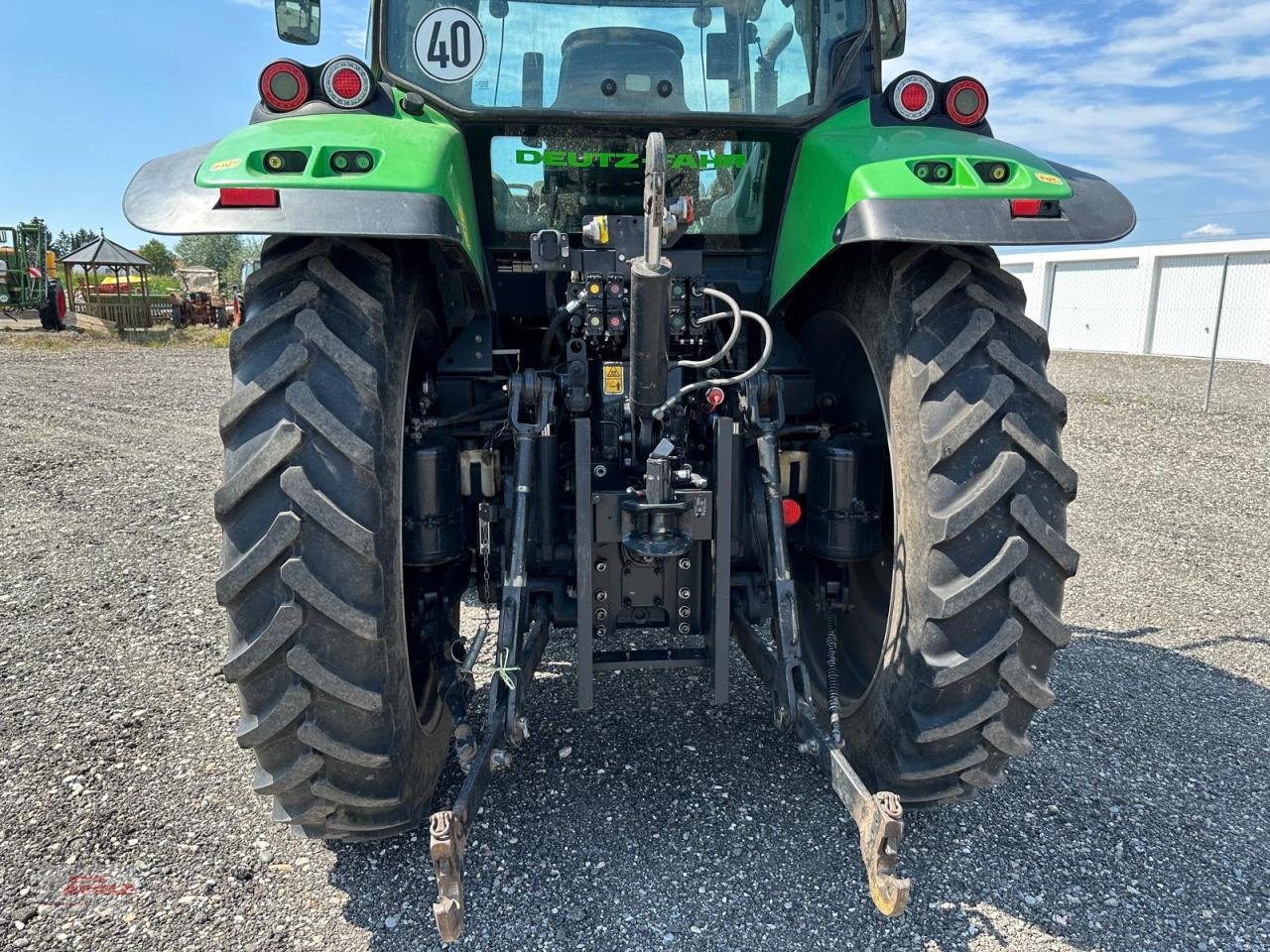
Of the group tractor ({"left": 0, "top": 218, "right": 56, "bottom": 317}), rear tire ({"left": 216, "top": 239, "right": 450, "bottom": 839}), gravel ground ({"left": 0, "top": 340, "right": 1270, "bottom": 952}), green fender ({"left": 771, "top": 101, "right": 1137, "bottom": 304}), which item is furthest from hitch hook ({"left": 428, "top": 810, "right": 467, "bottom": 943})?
tractor ({"left": 0, "top": 218, "right": 56, "bottom": 317})

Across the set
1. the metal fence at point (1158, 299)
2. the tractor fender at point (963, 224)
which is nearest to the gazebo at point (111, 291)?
the metal fence at point (1158, 299)

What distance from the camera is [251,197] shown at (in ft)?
7.13

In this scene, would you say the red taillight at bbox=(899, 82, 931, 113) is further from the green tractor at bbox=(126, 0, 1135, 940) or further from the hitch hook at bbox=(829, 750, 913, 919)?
the hitch hook at bbox=(829, 750, 913, 919)

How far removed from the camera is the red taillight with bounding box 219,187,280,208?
2.17 meters

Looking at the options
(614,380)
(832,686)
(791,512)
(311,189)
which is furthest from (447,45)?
(832,686)

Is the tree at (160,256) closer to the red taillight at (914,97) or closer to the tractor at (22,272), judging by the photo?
the tractor at (22,272)

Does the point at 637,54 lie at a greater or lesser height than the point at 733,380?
greater

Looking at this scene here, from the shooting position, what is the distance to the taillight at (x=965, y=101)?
2.87 m

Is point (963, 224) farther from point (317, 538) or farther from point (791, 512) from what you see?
point (317, 538)

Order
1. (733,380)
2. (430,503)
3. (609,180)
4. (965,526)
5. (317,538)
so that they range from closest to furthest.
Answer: (317,538) → (965,526) → (733,380) → (430,503) → (609,180)

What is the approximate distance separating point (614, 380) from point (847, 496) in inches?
31.6

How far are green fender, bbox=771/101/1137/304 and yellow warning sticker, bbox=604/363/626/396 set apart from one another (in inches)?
25.0

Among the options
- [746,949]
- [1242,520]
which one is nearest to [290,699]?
[746,949]

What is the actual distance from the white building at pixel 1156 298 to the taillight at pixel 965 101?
2212 cm
